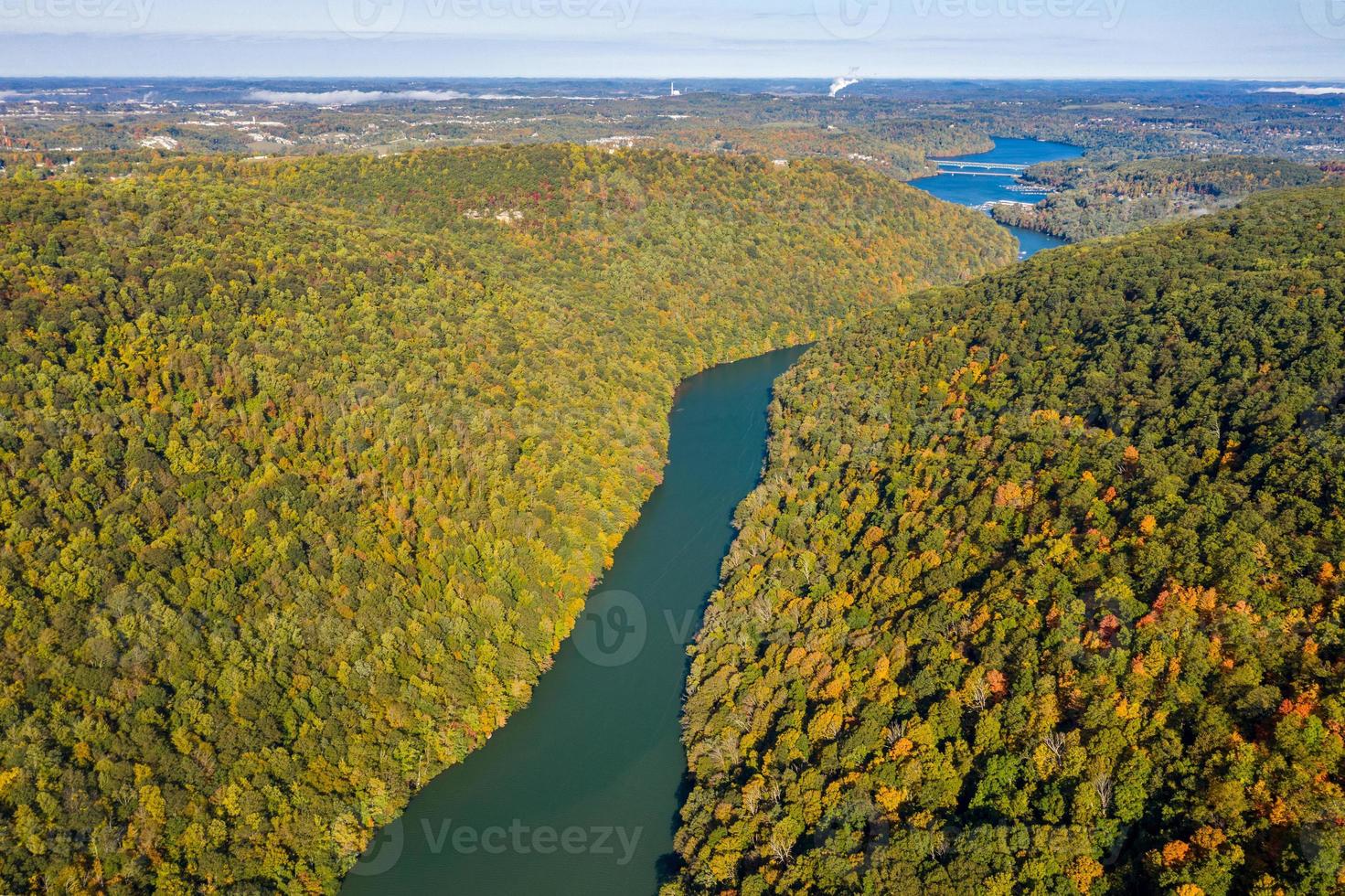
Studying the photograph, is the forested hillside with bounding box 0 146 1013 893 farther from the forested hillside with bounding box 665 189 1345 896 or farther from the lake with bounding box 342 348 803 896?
the forested hillside with bounding box 665 189 1345 896

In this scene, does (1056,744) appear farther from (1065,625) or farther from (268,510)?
(268,510)

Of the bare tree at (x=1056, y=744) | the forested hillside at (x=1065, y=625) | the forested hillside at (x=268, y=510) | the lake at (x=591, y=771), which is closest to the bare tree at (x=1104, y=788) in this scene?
the forested hillside at (x=1065, y=625)

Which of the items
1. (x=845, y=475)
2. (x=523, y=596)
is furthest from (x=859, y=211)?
(x=523, y=596)

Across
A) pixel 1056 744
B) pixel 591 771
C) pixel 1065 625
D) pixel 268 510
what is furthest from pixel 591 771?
pixel 1065 625

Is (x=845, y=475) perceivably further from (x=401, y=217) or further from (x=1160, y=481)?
(x=401, y=217)

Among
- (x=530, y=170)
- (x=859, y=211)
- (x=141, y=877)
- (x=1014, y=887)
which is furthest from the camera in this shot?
→ (x=859, y=211)

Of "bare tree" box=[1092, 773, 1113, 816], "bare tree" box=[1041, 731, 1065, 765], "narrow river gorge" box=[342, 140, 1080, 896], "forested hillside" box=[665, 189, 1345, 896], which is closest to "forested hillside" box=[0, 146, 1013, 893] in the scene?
"narrow river gorge" box=[342, 140, 1080, 896]

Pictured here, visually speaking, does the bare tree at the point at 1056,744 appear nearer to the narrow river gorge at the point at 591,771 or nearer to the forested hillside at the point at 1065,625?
the forested hillside at the point at 1065,625
